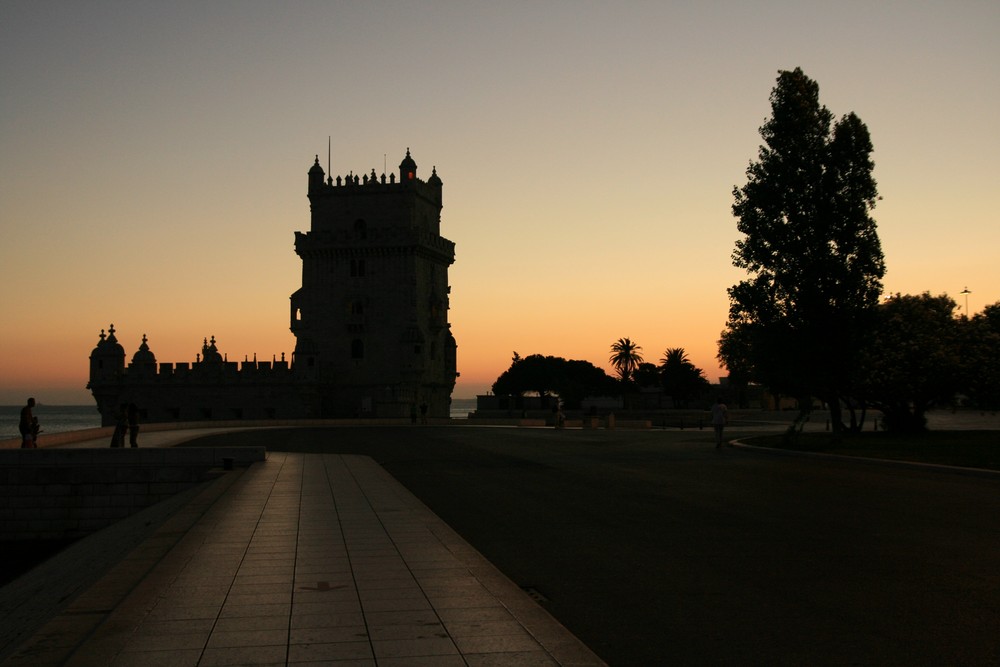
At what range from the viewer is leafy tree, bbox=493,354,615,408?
479ft

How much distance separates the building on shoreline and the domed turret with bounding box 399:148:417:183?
0.69 ft

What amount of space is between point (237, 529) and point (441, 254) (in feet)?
250

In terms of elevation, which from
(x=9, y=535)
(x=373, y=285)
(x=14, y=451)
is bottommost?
(x=9, y=535)

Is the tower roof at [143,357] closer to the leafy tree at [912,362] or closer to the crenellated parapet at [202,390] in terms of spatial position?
the crenellated parapet at [202,390]

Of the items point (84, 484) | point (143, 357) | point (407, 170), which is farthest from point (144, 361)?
point (84, 484)

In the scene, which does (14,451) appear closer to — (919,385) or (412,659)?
(412,659)

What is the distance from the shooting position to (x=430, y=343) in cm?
8644

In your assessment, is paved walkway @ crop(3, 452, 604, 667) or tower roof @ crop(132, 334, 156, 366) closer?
paved walkway @ crop(3, 452, 604, 667)

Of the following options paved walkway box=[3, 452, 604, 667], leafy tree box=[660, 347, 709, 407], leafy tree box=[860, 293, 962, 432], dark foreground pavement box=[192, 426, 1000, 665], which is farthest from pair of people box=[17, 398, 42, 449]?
leafy tree box=[660, 347, 709, 407]

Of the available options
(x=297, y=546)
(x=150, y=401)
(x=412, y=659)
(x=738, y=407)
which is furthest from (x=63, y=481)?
(x=738, y=407)

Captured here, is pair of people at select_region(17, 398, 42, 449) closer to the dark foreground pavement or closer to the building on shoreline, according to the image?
the dark foreground pavement

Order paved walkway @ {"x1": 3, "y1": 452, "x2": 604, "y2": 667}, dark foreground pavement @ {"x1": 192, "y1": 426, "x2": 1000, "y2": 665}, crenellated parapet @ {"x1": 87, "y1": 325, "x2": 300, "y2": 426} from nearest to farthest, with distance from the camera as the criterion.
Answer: paved walkway @ {"x1": 3, "y1": 452, "x2": 604, "y2": 667}
dark foreground pavement @ {"x1": 192, "y1": 426, "x2": 1000, "y2": 665}
crenellated parapet @ {"x1": 87, "y1": 325, "x2": 300, "y2": 426}

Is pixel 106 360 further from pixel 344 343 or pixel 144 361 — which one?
pixel 344 343

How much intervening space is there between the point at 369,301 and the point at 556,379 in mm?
65960
